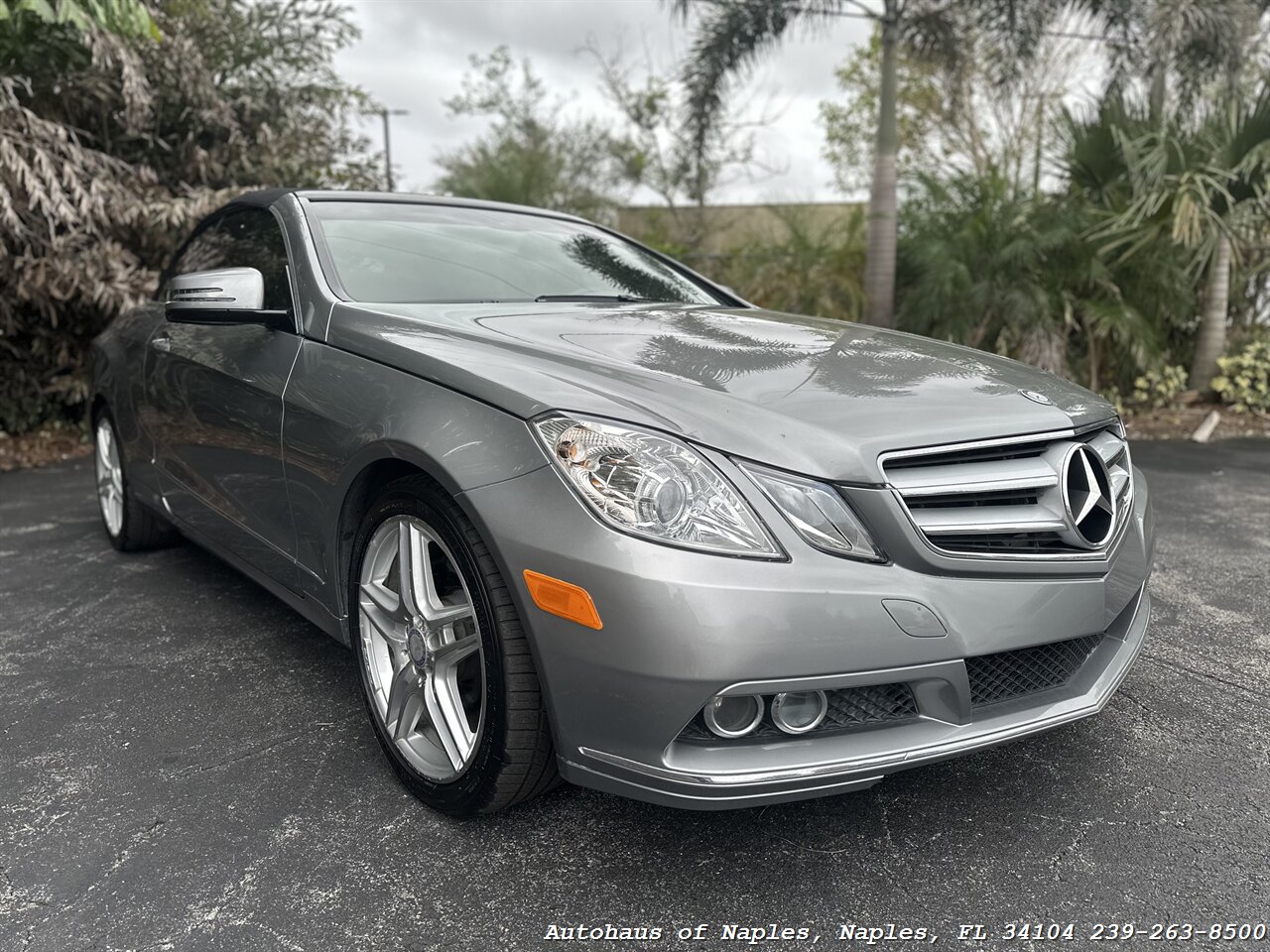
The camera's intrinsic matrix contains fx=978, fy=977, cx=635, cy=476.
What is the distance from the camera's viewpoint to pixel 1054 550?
1962mm

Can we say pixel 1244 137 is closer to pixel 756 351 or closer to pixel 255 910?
pixel 756 351

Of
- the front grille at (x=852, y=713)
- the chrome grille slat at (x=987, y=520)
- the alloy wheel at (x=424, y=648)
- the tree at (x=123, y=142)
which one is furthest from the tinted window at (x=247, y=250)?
the tree at (x=123, y=142)

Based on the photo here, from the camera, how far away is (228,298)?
2.71 meters

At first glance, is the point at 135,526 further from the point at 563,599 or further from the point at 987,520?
the point at 987,520

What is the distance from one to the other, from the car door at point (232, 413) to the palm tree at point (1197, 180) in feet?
21.4

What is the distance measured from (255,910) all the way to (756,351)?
160 centimetres

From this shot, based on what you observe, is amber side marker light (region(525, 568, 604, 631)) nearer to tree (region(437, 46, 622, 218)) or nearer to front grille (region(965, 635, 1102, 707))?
front grille (region(965, 635, 1102, 707))

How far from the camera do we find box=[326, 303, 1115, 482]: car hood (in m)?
1.84

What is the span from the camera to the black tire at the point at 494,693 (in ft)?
6.09

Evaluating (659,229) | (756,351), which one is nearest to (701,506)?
(756,351)

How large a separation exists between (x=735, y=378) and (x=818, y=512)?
44 centimetres

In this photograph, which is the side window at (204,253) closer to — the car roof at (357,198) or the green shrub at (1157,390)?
the car roof at (357,198)

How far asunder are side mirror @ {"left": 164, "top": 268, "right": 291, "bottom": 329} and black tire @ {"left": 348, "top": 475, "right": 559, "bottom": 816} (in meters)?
0.93

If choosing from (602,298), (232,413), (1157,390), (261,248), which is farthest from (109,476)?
(1157,390)
